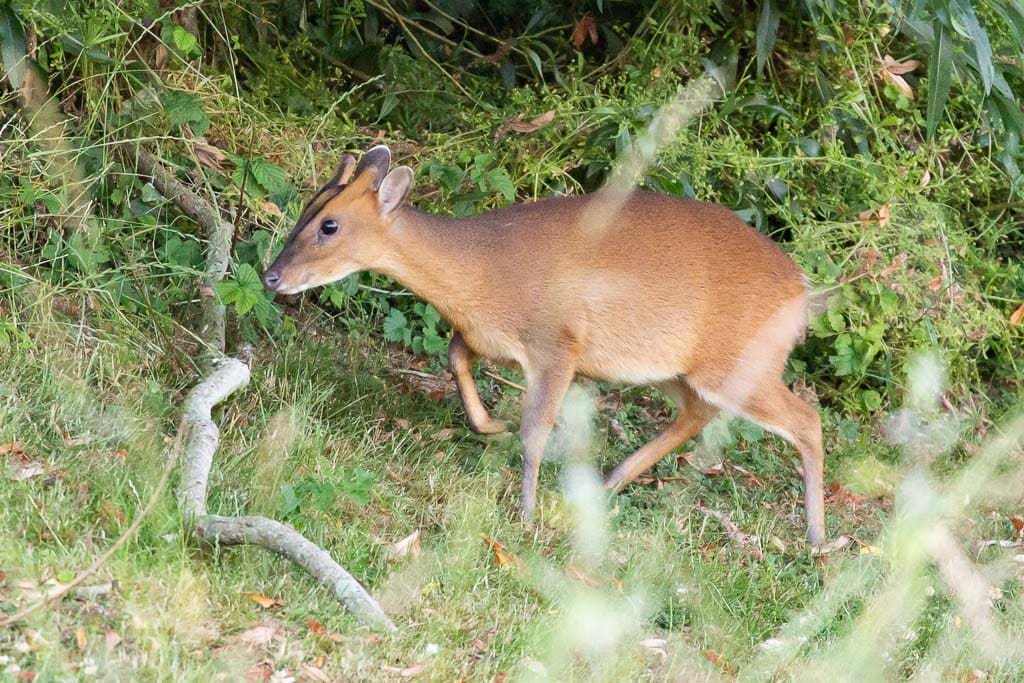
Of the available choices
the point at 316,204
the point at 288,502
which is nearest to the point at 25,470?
the point at 288,502

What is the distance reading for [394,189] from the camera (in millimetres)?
5980

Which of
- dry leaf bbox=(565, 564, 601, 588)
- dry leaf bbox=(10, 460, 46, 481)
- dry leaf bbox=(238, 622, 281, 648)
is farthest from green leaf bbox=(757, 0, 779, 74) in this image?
dry leaf bbox=(238, 622, 281, 648)

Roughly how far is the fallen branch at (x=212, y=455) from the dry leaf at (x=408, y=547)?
58cm

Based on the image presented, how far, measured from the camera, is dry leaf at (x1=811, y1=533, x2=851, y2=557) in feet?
20.0

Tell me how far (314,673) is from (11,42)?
12.4 feet

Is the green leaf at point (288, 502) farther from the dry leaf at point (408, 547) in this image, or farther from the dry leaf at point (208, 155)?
the dry leaf at point (208, 155)

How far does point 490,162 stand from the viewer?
7.42m

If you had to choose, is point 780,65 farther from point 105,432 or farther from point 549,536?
point 105,432

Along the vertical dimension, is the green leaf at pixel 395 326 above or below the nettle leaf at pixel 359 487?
below

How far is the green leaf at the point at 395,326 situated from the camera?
7.14m

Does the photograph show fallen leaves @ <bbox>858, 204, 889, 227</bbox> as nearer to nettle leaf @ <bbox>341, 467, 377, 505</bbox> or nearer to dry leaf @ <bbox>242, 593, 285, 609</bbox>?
nettle leaf @ <bbox>341, 467, 377, 505</bbox>

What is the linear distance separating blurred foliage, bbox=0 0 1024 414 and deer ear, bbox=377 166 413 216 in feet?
2.45

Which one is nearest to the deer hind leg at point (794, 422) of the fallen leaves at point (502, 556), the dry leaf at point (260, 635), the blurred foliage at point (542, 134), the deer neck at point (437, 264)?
the deer neck at point (437, 264)

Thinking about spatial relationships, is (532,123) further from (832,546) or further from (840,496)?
(832,546)
